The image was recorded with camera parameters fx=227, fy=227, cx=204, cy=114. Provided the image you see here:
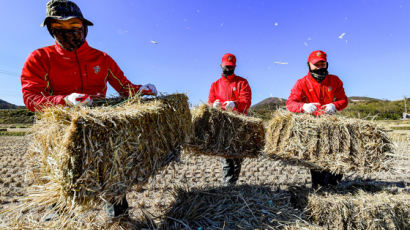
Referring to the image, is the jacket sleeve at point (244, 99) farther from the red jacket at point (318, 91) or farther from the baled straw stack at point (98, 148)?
the baled straw stack at point (98, 148)

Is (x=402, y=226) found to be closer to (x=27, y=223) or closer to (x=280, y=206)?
(x=280, y=206)

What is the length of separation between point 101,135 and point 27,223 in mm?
1511

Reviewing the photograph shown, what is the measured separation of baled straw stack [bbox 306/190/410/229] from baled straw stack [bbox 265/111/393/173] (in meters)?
0.48

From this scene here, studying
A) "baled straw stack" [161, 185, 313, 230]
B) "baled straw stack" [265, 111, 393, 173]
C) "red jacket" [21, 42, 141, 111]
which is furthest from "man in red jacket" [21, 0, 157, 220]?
"baled straw stack" [265, 111, 393, 173]

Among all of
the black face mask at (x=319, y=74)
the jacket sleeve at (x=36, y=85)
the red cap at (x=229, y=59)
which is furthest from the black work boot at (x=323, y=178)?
the jacket sleeve at (x=36, y=85)

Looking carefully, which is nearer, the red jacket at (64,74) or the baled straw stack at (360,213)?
the red jacket at (64,74)

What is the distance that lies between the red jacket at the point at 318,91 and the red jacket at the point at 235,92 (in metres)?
1.01

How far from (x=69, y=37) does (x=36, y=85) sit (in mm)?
810

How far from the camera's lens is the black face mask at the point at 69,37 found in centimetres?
322

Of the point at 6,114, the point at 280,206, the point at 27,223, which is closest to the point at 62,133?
the point at 27,223

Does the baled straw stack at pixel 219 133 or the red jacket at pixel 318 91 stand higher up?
the red jacket at pixel 318 91

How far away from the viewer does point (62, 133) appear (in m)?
2.12

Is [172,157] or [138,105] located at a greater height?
[138,105]

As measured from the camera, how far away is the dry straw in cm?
200
